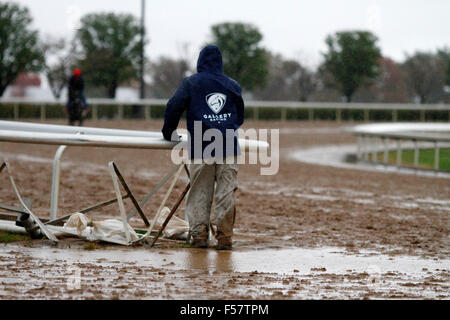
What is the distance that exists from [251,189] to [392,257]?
5627mm

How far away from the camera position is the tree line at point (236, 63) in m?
44.0

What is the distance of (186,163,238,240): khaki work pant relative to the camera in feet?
21.8

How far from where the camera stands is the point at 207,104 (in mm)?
6582

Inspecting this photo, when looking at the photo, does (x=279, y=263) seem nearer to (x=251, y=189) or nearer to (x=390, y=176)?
(x=251, y=189)

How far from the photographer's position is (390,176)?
51.1 ft

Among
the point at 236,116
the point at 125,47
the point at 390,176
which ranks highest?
the point at 125,47

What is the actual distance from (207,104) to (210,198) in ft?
2.58

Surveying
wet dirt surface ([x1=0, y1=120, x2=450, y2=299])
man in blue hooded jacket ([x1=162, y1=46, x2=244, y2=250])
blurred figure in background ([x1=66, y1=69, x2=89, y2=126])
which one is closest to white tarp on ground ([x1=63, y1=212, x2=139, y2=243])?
wet dirt surface ([x1=0, y1=120, x2=450, y2=299])

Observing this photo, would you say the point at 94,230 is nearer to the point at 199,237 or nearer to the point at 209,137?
the point at 199,237

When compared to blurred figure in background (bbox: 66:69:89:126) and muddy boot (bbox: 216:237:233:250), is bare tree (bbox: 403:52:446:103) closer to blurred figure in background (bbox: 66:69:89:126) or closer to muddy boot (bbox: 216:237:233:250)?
blurred figure in background (bbox: 66:69:89:126)

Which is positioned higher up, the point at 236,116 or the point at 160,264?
the point at 236,116

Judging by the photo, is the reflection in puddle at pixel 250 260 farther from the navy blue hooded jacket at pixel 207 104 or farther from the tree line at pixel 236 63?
the tree line at pixel 236 63

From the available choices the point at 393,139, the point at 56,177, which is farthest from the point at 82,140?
the point at 393,139
